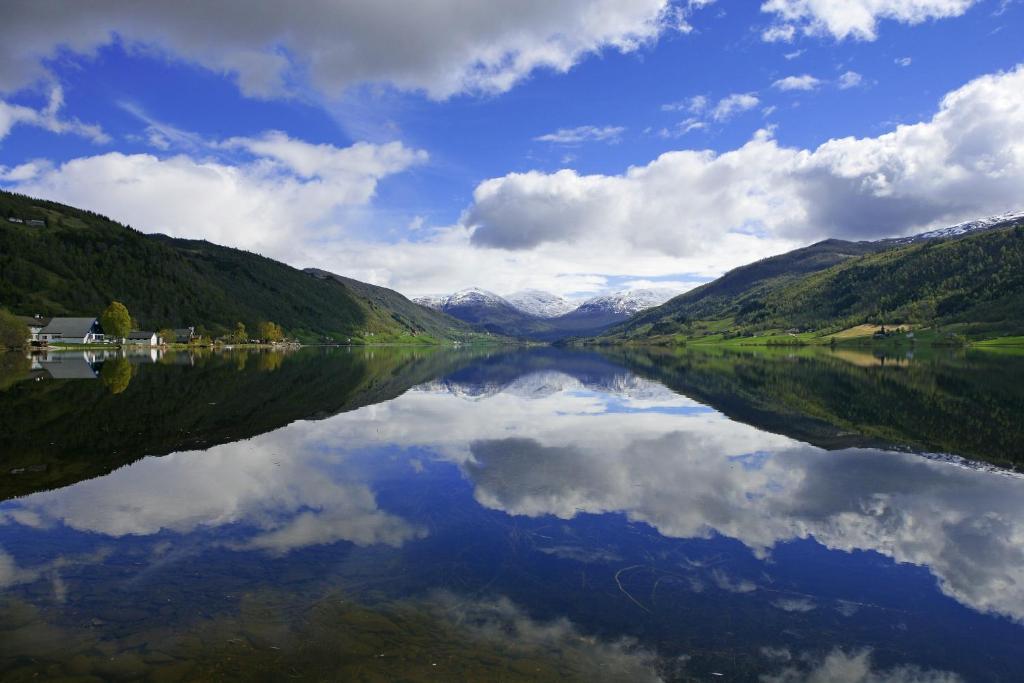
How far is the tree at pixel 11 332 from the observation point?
422 ft

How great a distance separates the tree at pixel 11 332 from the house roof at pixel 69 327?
5277cm

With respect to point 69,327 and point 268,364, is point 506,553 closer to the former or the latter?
point 268,364

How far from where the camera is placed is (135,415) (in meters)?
41.4

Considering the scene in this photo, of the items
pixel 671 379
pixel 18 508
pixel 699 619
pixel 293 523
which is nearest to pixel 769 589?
pixel 699 619

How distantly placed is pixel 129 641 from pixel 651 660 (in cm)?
1087

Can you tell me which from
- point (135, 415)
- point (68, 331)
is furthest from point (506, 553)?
point (68, 331)

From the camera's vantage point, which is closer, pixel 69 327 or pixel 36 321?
pixel 36 321

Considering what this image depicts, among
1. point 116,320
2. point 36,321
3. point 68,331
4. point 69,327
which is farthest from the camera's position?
point 69,327

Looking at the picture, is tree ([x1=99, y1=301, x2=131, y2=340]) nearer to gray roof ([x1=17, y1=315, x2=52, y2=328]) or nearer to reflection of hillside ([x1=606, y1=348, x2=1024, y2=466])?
gray roof ([x1=17, y1=315, x2=52, y2=328])

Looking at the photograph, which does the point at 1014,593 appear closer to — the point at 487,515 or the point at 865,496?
the point at 865,496

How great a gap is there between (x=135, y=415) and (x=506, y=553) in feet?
120

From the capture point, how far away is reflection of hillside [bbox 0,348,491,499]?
27.7 m

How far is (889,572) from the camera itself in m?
16.3

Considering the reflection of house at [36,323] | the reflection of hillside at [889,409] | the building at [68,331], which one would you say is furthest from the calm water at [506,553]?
the building at [68,331]
